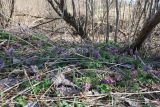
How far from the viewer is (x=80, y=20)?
9.28 meters

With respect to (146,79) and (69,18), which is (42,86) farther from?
(69,18)

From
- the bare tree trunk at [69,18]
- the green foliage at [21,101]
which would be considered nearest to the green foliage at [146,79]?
the green foliage at [21,101]

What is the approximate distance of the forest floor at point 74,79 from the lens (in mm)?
2873

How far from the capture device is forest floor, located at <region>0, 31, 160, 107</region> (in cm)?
287

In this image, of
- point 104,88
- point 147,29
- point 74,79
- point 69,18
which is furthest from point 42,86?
point 69,18

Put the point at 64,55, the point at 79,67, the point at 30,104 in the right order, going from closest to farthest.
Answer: the point at 30,104
the point at 79,67
the point at 64,55

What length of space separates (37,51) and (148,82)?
1322 mm

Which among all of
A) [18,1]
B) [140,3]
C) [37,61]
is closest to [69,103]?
[37,61]

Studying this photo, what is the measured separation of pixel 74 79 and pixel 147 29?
175cm

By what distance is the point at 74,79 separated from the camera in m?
3.18

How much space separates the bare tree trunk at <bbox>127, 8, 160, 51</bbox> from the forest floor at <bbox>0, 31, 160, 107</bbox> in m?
0.68

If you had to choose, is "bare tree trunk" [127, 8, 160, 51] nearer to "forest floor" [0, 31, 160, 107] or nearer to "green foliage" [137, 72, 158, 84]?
"forest floor" [0, 31, 160, 107]

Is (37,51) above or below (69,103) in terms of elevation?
above

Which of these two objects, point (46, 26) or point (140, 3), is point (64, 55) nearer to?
point (140, 3)
